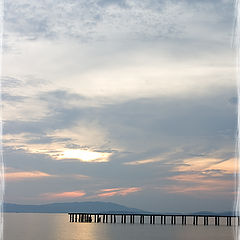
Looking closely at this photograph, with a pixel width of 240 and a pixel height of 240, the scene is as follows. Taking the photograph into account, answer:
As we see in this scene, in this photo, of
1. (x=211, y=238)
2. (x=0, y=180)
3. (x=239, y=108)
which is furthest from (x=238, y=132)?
(x=211, y=238)

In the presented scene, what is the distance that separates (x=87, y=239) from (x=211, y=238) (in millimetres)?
18434

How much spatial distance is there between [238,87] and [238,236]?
4916 mm

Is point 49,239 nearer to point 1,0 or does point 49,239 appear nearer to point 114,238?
point 114,238

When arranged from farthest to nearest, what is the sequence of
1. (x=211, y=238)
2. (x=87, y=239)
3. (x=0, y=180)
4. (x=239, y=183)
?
1. (x=211, y=238)
2. (x=87, y=239)
3. (x=239, y=183)
4. (x=0, y=180)

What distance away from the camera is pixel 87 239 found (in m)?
60.8

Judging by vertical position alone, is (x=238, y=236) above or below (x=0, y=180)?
below

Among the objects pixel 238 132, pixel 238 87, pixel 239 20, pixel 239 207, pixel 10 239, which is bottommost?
pixel 10 239

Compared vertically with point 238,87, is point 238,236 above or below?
below

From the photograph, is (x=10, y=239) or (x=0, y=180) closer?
(x=0, y=180)

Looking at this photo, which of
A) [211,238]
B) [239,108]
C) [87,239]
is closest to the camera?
[239,108]

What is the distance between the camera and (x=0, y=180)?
13.2 meters

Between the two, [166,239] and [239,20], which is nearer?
[239,20]

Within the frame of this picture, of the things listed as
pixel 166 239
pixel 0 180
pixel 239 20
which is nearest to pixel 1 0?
pixel 0 180

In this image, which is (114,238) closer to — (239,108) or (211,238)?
(211,238)
